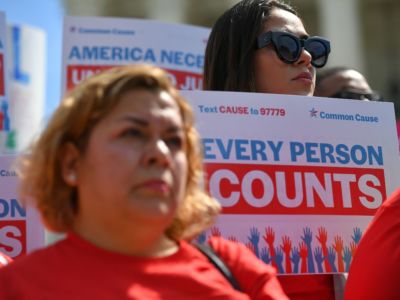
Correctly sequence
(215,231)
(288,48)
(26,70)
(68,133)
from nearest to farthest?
1. (68,133)
2. (215,231)
3. (288,48)
4. (26,70)

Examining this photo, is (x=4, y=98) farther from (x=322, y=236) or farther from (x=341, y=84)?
(x=322, y=236)

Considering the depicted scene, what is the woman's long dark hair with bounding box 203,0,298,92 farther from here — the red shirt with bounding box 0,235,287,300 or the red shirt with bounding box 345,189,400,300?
the red shirt with bounding box 0,235,287,300

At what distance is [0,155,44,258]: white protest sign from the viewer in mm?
2689

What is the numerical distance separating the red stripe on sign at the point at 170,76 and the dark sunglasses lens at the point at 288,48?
1.75 m

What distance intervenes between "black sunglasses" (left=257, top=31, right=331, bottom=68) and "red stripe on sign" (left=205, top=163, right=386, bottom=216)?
0.42m

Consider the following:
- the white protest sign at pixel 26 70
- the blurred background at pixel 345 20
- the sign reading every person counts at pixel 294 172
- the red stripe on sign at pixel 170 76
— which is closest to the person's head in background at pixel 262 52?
the sign reading every person counts at pixel 294 172

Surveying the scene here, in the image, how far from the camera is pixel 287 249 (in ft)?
8.13

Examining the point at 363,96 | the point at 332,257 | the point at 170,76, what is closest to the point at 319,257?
the point at 332,257

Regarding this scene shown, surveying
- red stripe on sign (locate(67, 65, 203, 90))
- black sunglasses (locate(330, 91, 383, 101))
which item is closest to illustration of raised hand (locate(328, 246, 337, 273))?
black sunglasses (locate(330, 91, 383, 101))

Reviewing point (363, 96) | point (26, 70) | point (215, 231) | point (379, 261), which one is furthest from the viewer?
point (26, 70)

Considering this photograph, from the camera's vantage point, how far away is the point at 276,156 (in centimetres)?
260

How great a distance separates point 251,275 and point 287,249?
25.6 inches

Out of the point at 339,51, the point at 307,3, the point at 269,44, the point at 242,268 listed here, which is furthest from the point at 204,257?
the point at 307,3

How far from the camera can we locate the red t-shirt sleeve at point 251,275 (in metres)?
1.83
